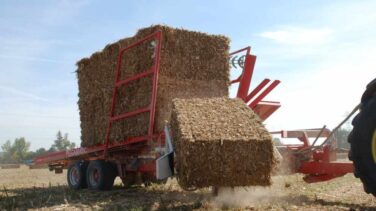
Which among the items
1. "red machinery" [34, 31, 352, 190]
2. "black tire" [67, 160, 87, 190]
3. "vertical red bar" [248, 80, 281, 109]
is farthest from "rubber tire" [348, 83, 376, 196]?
"black tire" [67, 160, 87, 190]

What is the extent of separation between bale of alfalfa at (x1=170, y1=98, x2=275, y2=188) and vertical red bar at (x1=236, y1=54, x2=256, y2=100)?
2.98 metres

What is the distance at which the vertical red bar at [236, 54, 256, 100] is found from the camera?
9.42 m

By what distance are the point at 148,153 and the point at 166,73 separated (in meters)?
1.61

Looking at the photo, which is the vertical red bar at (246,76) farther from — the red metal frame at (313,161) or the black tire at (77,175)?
the black tire at (77,175)

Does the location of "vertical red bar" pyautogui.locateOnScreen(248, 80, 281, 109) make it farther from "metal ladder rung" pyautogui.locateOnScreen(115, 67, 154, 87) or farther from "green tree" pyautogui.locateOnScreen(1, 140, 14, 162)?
"green tree" pyautogui.locateOnScreen(1, 140, 14, 162)

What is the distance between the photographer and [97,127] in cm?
1050

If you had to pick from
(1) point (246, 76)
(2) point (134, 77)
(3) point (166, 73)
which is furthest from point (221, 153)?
(1) point (246, 76)

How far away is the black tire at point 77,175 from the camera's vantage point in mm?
10789

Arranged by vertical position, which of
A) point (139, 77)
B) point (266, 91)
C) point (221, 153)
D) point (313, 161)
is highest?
point (139, 77)

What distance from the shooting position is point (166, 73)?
28.1ft

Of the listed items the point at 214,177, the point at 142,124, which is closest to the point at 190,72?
the point at 142,124

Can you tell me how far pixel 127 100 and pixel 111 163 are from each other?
5.16 feet

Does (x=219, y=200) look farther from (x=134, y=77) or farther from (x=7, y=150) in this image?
(x=7, y=150)

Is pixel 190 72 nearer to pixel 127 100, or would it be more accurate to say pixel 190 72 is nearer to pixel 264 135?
pixel 127 100
